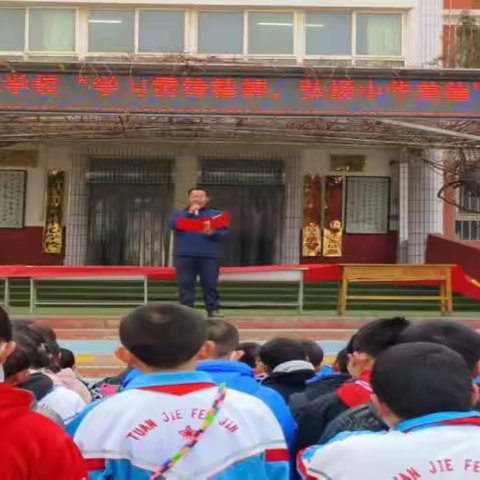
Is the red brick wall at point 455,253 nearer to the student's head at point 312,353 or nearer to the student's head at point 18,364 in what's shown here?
the student's head at point 312,353

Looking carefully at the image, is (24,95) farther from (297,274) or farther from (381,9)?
(381,9)

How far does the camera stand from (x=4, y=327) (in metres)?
2.05

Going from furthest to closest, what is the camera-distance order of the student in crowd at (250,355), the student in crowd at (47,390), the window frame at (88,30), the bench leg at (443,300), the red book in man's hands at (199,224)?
the window frame at (88,30)
the bench leg at (443,300)
the red book in man's hands at (199,224)
the student in crowd at (250,355)
the student in crowd at (47,390)

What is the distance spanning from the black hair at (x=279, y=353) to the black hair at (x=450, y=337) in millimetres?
1363

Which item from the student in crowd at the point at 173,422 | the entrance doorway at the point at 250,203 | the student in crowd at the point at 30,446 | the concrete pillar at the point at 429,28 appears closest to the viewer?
the student in crowd at the point at 30,446

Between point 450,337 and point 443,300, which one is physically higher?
point 450,337

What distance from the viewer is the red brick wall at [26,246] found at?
1580 cm

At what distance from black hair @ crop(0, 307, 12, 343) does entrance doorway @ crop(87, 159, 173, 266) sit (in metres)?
13.7

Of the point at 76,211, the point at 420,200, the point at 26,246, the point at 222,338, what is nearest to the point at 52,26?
the point at 76,211

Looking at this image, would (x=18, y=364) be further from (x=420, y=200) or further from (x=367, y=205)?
(x=367, y=205)

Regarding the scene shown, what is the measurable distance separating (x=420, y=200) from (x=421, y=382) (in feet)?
46.3

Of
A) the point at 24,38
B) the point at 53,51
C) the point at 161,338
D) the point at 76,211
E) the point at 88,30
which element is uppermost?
the point at 88,30

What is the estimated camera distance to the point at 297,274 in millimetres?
11859

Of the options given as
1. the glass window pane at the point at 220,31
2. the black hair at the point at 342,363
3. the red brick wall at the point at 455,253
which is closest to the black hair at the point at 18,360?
the black hair at the point at 342,363
